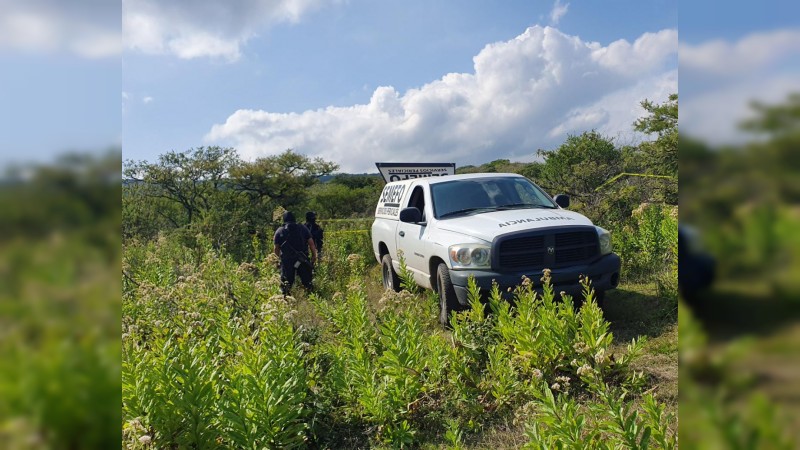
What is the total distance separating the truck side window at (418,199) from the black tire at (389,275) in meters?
1.19

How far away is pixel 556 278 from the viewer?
5.24 metres

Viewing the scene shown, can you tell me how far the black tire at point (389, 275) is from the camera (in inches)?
322

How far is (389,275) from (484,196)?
7.65 ft

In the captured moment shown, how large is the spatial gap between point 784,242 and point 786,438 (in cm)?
17

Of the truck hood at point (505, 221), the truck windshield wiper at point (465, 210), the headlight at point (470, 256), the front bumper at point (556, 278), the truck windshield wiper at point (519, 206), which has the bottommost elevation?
the front bumper at point (556, 278)

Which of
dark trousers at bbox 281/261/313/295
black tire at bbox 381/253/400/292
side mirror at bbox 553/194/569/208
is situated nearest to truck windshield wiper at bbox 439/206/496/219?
side mirror at bbox 553/194/569/208

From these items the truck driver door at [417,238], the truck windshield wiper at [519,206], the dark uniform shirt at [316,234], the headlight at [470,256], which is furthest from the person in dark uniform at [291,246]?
the headlight at [470,256]

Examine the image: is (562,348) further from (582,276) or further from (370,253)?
(370,253)

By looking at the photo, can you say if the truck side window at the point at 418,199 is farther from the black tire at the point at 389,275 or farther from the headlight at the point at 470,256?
the headlight at the point at 470,256

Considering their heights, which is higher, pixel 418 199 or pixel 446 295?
pixel 418 199

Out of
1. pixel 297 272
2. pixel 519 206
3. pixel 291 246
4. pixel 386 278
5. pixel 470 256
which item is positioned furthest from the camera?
pixel 297 272

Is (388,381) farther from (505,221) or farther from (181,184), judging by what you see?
(181,184)

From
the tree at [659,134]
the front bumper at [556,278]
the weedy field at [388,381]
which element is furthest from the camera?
the tree at [659,134]

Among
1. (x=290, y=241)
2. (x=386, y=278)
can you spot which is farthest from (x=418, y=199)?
(x=290, y=241)
